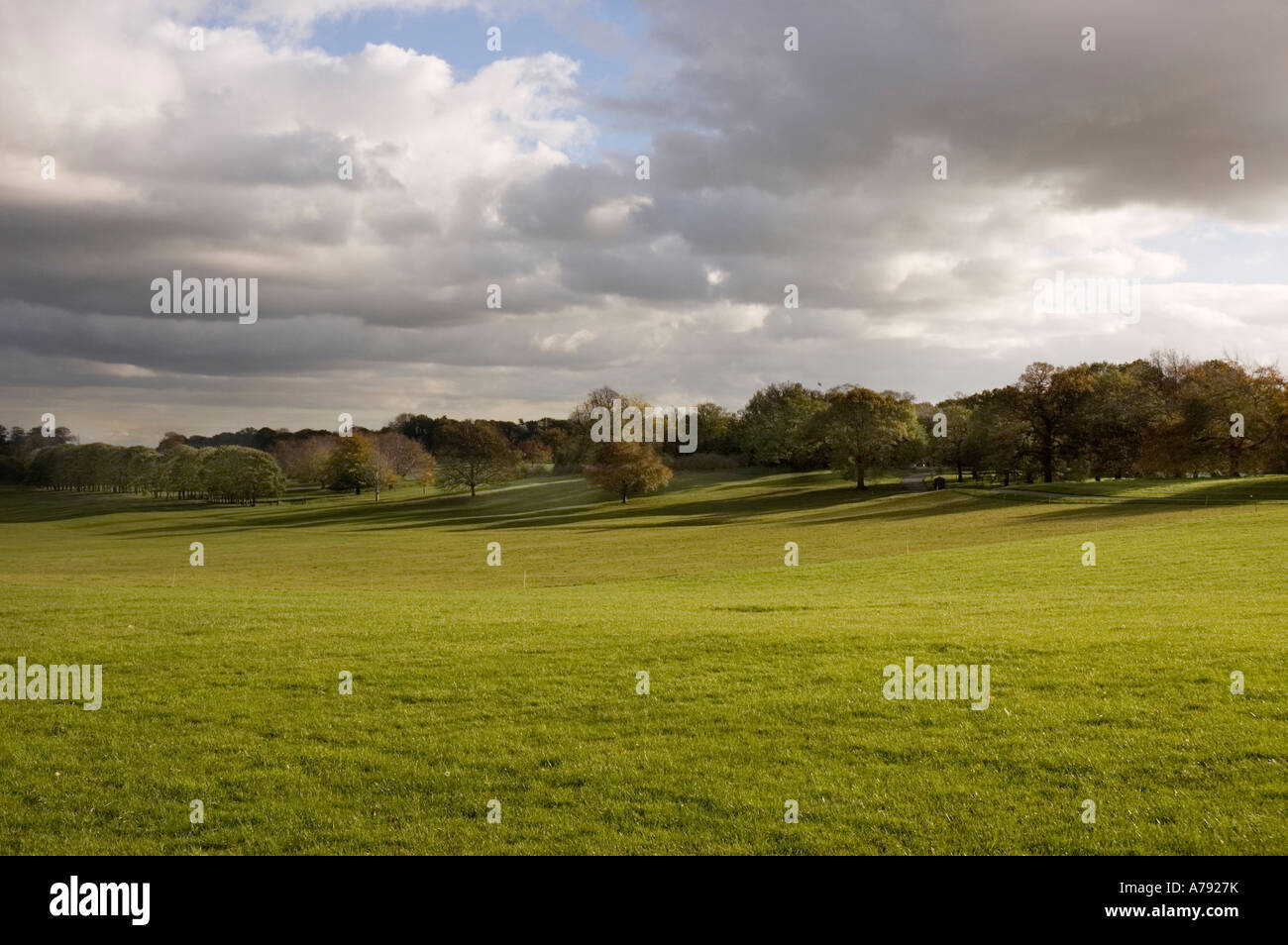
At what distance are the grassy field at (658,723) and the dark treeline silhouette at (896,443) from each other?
52.7 meters

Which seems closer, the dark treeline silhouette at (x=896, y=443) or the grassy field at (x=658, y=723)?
the grassy field at (x=658, y=723)

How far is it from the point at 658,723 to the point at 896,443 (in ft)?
274

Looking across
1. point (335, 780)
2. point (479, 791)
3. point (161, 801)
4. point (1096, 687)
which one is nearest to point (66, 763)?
point (161, 801)

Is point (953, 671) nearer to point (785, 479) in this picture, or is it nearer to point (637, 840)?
point (637, 840)

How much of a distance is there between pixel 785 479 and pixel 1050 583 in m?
84.5

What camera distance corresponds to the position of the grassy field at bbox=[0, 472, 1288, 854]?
8.89 m

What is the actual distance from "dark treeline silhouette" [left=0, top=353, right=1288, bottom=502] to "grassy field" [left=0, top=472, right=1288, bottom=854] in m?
52.7

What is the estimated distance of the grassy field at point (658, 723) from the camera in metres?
8.89

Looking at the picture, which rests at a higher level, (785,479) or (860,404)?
(860,404)

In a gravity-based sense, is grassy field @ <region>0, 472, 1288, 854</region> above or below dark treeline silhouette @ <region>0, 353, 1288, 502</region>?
below

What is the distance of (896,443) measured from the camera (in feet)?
298

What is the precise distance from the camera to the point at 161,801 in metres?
9.80
